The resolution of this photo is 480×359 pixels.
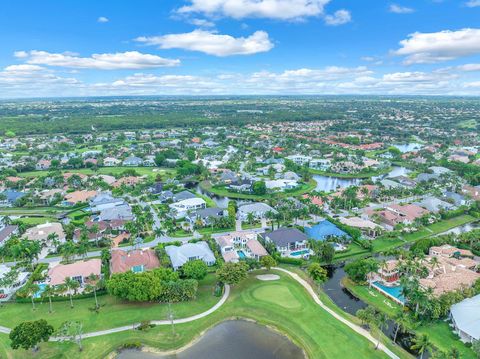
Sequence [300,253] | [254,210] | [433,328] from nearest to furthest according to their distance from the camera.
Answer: [433,328]
[300,253]
[254,210]

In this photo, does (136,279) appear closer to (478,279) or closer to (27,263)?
(27,263)

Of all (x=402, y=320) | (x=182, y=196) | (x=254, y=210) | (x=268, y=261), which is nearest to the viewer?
(x=402, y=320)

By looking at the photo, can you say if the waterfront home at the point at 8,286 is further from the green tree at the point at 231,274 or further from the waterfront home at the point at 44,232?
the green tree at the point at 231,274

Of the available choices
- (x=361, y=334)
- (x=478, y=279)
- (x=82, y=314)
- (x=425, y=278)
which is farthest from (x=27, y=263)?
(x=478, y=279)

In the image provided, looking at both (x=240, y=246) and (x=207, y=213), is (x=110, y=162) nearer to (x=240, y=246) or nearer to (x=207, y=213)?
(x=207, y=213)

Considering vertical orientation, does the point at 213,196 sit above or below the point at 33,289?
below

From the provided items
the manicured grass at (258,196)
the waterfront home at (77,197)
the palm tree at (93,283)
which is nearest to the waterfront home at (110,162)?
the waterfront home at (77,197)

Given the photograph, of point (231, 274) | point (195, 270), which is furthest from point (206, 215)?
point (231, 274)
